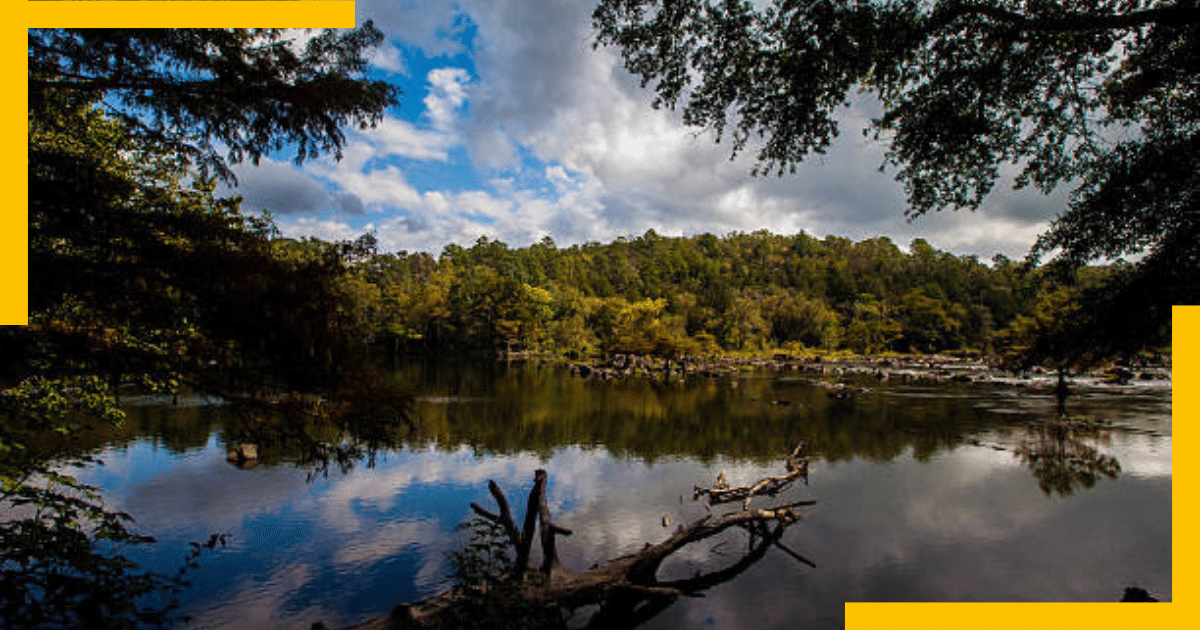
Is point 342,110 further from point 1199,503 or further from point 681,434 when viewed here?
point 681,434

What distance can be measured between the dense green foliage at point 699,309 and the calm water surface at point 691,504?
75.7 feet

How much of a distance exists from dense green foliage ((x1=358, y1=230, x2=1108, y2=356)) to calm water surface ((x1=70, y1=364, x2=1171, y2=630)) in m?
23.1

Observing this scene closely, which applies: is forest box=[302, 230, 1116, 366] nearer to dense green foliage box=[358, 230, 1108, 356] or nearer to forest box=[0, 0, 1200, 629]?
dense green foliage box=[358, 230, 1108, 356]

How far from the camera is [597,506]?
15469mm

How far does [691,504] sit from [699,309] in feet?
253

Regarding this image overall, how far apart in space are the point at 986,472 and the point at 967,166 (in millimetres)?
17123

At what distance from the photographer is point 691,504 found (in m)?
15.5

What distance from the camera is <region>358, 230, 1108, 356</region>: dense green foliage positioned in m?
79.4

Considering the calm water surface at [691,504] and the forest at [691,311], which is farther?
the forest at [691,311]

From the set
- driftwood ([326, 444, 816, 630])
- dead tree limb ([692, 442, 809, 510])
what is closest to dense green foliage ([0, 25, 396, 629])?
driftwood ([326, 444, 816, 630])

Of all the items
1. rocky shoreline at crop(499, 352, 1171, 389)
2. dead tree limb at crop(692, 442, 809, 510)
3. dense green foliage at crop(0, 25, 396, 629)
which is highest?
dense green foliage at crop(0, 25, 396, 629)

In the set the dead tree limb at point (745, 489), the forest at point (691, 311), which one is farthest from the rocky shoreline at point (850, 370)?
the dead tree limb at point (745, 489)

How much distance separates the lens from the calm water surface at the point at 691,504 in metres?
10.8

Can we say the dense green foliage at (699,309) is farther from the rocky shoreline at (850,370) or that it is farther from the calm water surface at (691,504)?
the calm water surface at (691,504)
